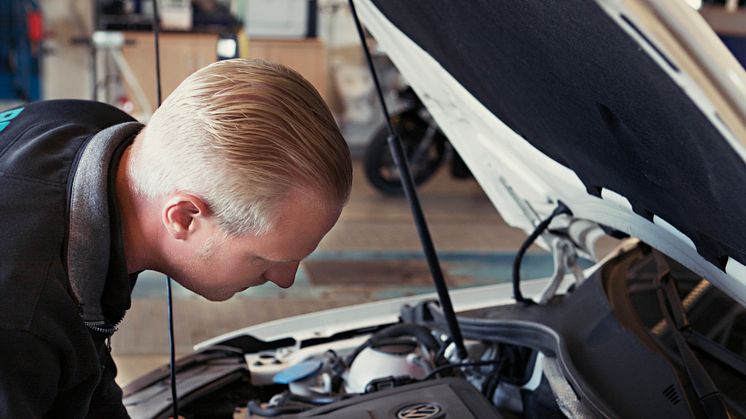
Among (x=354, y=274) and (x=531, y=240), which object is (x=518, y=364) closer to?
(x=531, y=240)

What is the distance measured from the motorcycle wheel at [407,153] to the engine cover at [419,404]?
4422mm

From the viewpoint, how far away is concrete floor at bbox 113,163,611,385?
3.62m

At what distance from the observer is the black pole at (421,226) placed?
144cm

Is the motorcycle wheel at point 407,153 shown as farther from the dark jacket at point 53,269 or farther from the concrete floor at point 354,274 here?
the dark jacket at point 53,269

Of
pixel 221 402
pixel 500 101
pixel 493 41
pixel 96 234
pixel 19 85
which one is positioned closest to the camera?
pixel 96 234

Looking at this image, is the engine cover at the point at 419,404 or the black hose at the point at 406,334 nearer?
the engine cover at the point at 419,404

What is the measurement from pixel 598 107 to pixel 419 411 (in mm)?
500

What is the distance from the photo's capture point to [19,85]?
7.23m

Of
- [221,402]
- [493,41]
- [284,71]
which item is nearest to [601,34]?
[493,41]

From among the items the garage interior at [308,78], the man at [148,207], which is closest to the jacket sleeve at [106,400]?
the man at [148,207]

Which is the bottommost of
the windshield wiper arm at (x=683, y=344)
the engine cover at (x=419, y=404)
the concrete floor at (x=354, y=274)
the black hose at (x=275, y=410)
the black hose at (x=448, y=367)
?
the concrete floor at (x=354, y=274)

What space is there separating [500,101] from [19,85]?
6.80 m

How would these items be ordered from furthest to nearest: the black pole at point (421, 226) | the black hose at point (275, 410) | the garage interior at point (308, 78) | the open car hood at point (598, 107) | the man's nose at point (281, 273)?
the garage interior at point (308, 78), the black pole at point (421, 226), the black hose at point (275, 410), the man's nose at point (281, 273), the open car hood at point (598, 107)

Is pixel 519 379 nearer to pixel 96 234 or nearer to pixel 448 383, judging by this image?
pixel 448 383
